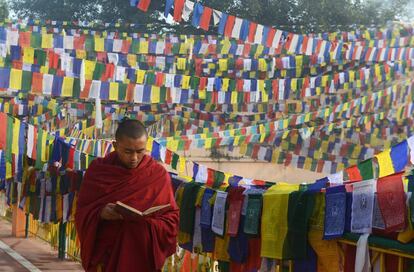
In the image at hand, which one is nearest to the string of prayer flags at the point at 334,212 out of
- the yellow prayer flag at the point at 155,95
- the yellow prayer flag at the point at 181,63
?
the yellow prayer flag at the point at 155,95

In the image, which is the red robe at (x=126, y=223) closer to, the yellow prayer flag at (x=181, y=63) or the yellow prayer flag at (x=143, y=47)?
the yellow prayer flag at (x=143, y=47)

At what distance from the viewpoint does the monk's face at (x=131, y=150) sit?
201 inches

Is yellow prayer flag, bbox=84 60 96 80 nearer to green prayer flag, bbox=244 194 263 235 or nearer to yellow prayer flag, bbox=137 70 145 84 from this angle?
yellow prayer flag, bbox=137 70 145 84

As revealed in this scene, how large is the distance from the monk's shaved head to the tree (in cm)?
3343

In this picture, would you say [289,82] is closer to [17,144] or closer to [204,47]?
[204,47]

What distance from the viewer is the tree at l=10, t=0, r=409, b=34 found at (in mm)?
39719

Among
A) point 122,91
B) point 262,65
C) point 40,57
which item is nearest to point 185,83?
point 122,91

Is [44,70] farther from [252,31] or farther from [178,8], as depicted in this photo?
[252,31]

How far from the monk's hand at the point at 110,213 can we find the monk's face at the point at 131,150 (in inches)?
13.0

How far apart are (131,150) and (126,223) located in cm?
46

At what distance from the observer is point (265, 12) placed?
40969 millimetres

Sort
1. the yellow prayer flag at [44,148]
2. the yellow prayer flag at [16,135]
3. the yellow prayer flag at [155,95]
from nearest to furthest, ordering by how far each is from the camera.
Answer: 1. the yellow prayer flag at [16,135]
2. the yellow prayer flag at [44,148]
3. the yellow prayer flag at [155,95]

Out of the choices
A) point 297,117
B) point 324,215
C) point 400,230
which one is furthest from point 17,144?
point 297,117

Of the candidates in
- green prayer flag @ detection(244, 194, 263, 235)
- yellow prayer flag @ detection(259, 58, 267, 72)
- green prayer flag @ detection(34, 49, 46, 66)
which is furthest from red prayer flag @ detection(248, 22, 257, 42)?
green prayer flag @ detection(244, 194, 263, 235)
